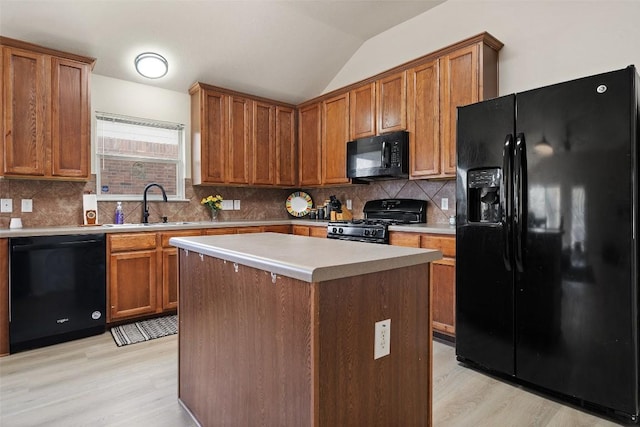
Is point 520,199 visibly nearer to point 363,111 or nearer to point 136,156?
point 363,111

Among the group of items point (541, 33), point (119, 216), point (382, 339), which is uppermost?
point (541, 33)

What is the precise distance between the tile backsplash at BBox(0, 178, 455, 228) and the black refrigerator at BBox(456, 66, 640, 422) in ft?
4.34

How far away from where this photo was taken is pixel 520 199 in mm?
2137

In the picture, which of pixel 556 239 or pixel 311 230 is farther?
pixel 311 230

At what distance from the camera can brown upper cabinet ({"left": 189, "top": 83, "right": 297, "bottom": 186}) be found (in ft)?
13.8

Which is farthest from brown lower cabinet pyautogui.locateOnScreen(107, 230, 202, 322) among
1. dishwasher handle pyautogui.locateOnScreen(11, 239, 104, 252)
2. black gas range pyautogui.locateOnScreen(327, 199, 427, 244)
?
black gas range pyautogui.locateOnScreen(327, 199, 427, 244)

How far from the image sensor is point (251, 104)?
15.0 feet

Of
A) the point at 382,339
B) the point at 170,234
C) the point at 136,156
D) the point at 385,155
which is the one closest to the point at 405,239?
the point at 385,155

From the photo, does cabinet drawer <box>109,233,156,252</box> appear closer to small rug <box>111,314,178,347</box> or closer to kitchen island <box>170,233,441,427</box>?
small rug <box>111,314,178,347</box>

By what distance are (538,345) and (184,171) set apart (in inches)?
152

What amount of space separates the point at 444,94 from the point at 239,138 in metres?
2.41

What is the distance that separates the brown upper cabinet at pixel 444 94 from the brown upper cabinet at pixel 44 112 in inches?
120

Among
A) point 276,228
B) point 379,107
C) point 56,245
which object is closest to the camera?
point 56,245

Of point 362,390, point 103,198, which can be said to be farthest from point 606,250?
point 103,198
